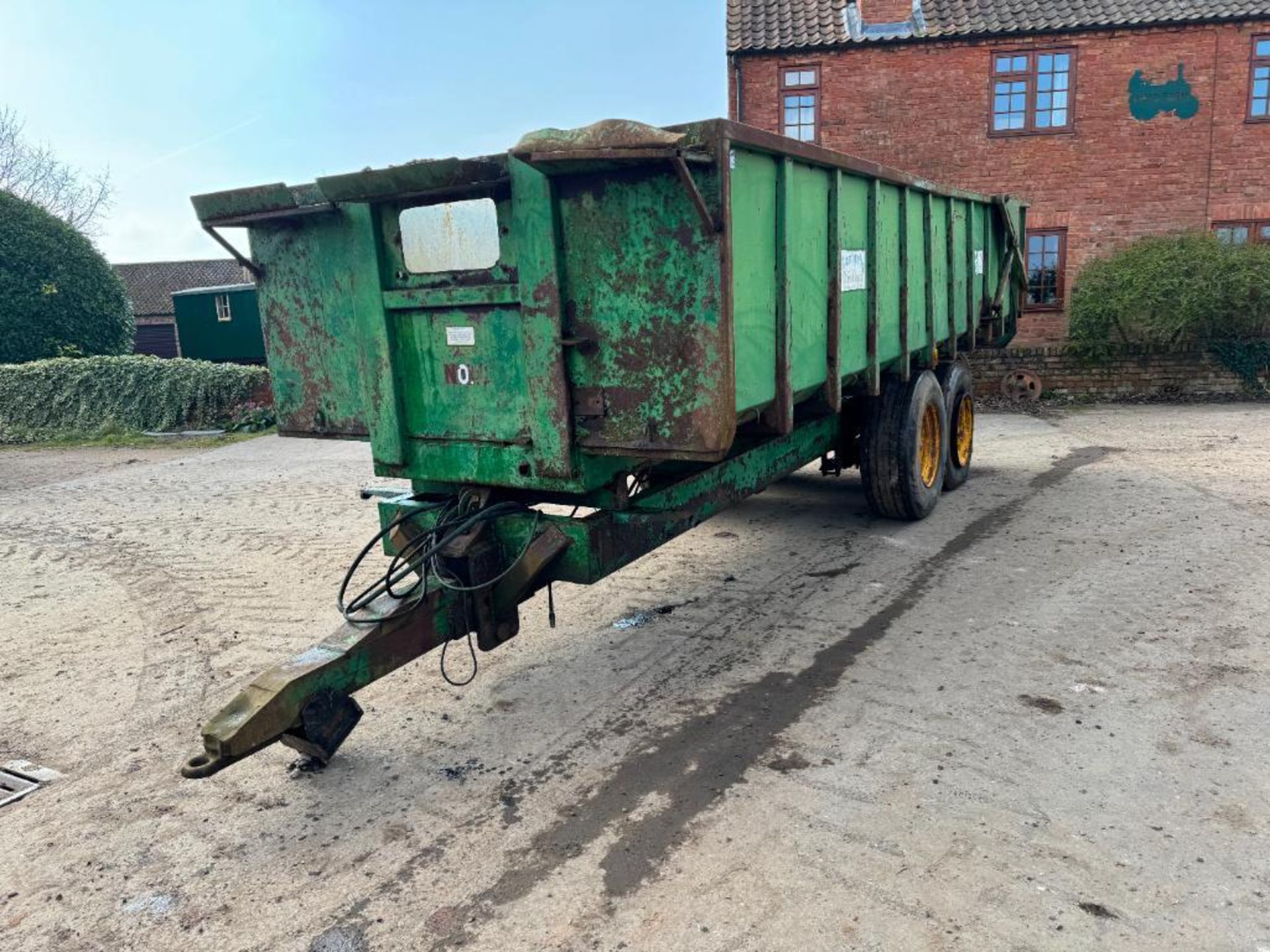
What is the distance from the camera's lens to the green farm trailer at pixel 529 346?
3.35 metres

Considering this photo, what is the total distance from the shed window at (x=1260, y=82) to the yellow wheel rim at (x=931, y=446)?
14419 millimetres

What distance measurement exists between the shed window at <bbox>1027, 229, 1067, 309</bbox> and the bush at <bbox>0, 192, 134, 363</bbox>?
68.6ft

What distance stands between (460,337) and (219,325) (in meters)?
28.4

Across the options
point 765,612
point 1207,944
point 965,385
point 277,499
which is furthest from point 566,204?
point 277,499

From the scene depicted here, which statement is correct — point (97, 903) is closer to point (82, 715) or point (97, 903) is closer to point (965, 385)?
point (82, 715)

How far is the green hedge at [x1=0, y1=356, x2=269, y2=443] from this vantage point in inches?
665

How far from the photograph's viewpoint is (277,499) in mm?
9398

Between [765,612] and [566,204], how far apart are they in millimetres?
2858

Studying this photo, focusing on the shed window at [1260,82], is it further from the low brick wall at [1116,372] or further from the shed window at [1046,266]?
the low brick wall at [1116,372]

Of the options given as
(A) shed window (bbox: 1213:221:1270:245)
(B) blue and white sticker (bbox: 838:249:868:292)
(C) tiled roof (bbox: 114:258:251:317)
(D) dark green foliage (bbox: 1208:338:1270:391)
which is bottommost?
(D) dark green foliage (bbox: 1208:338:1270:391)

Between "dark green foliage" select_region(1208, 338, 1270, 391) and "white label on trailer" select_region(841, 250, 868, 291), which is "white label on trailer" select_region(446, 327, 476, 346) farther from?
"dark green foliage" select_region(1208, 338, 1270, 391)

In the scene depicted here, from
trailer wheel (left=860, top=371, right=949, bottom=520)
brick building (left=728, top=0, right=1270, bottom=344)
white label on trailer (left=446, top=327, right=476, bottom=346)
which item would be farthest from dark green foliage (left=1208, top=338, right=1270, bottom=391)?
white label on trailer (left=446, top=327, right=476, bottom=346)

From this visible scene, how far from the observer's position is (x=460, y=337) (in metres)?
3.87

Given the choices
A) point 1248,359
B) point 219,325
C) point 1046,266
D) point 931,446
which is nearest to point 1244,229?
point 1046,266
